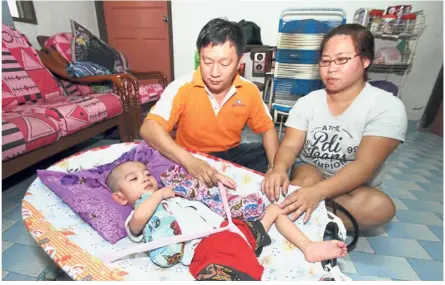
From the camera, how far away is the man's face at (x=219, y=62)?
114 centimetres

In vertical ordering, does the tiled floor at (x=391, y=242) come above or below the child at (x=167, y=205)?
below

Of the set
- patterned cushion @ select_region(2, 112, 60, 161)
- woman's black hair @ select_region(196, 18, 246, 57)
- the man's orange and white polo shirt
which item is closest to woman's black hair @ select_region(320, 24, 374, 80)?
woman's black hair @ select_region(196, 18, 246, 57)

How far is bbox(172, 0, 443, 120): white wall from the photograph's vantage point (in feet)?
10.9

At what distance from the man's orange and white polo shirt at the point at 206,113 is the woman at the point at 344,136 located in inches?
10.6

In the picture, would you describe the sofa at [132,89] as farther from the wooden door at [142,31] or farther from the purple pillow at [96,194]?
the wooden door at [142,31]

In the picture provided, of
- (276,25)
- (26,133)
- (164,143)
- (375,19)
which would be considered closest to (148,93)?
(26,133)

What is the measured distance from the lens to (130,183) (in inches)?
43.8

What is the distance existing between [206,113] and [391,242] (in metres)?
1.27

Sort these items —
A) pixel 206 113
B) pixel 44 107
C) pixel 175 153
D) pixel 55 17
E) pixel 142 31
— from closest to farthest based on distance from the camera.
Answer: pixel 175 153 < pixel 206 113 < pixel 44 107 < pixel 55 17 < pixel 142 31

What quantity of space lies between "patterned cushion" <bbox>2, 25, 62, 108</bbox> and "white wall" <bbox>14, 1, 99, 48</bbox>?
57 cm

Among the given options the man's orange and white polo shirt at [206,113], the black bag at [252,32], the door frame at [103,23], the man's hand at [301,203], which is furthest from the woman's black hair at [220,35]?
the door frame at [103,23]

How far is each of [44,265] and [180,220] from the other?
77 cm

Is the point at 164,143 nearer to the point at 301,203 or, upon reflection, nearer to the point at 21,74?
the point at 301,203

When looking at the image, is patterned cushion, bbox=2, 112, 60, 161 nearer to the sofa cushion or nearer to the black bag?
the sofa cushion
